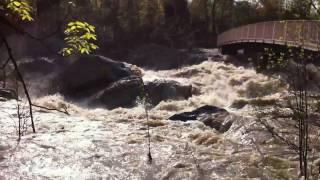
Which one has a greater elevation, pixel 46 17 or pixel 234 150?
pixel 46 17

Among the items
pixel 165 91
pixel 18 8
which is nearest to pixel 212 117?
pixel 165 91

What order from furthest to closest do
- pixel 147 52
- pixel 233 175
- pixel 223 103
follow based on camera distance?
pixel 147 52, pixel 223 103, pixel 233 175

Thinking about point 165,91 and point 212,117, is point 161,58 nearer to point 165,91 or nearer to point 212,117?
point 165,91

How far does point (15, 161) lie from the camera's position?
10.4 meters

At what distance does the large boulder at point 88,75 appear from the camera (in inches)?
861

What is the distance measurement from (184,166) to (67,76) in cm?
1403

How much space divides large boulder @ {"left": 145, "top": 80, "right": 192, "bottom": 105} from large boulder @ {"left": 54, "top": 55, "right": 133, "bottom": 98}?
1.78 meters

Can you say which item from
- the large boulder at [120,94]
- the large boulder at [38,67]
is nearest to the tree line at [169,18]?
the large boulder at [38,67]

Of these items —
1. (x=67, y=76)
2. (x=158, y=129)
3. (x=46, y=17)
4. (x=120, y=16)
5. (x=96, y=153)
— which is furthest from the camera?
(x=120, y=16)

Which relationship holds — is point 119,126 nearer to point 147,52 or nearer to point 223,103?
point 223,103

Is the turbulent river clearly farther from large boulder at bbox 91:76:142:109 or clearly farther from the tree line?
the tree line

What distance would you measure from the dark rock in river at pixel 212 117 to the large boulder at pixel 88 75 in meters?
7.08

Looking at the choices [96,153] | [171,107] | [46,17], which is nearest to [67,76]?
[171,107]

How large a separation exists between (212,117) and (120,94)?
6661mm
